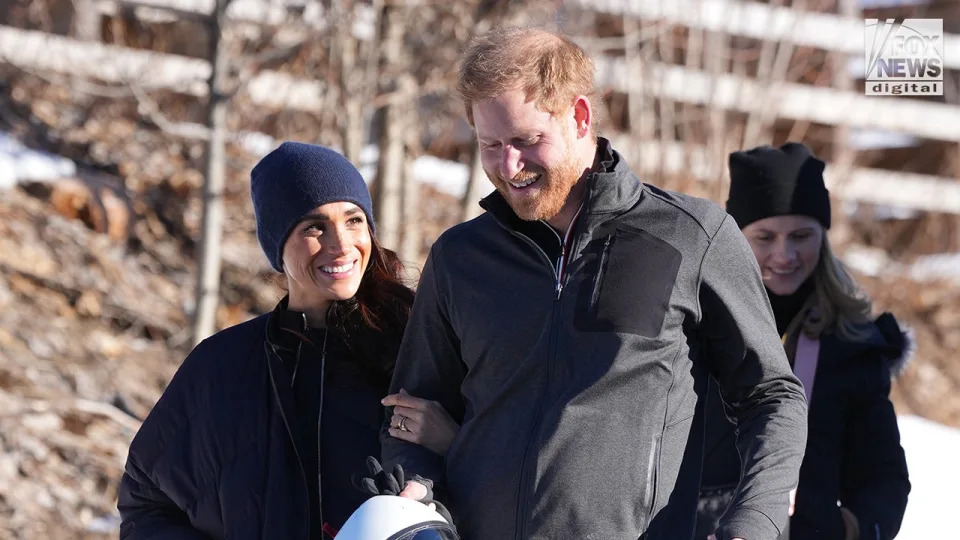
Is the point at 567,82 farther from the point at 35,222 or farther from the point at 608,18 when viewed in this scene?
the point at 608,18

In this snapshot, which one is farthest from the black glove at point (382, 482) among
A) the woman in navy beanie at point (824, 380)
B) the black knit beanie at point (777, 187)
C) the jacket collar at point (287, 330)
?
the black knit beanie at point (777, 187)

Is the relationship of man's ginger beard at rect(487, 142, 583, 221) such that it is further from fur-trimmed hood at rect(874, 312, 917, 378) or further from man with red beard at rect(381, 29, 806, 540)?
fur-trimmed hood at rect(874, 312, 917, 378)

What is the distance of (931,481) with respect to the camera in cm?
567

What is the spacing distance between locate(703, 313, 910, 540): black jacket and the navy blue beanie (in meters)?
1.20

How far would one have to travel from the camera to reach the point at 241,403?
2.88m

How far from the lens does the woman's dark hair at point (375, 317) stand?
294 centimetres

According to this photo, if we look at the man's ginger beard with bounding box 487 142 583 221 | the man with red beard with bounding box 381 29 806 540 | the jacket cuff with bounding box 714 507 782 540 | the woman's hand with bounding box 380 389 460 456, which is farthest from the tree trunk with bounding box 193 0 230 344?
the jacket cuff with bounding box 714 507 782 540

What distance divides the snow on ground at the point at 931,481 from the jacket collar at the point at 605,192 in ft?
9.22

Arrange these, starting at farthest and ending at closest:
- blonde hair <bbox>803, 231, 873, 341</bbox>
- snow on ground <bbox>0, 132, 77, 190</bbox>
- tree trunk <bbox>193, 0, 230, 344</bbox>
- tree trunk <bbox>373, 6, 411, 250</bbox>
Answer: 1. snow on ground <bbox>0, 132, 77, 190</bbox>
2. tree trunk <bbox>373, 6, 411, 250</bbox>
3. tree trunk <bbox>193, 0, 230, 344</bbox>
4. blonde hair <bbox>803, 231, 873, 341</bbox>

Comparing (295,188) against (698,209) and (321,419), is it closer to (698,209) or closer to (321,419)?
(321,419)

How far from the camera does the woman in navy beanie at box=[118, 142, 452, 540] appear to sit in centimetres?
280

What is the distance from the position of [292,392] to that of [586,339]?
86cm

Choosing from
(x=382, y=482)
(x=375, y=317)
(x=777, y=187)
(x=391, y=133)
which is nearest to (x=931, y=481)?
(x=777, y=187)

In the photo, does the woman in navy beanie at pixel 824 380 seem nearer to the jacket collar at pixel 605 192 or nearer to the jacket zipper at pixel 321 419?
the jacket collar at pixel 605 192
